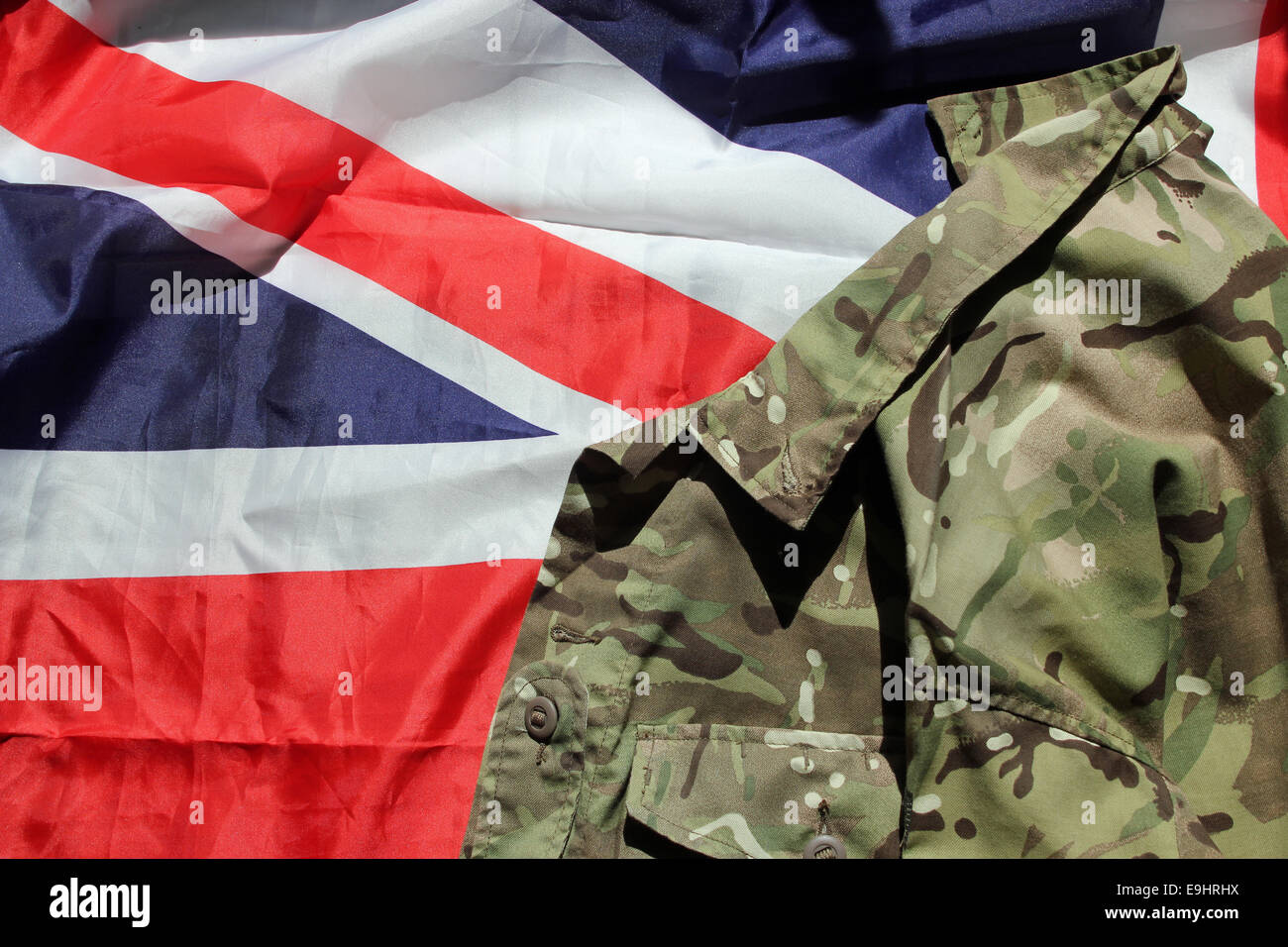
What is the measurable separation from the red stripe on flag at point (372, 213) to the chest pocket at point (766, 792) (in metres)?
0.46

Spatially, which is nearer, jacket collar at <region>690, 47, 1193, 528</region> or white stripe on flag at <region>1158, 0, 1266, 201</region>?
jacket collar at <region>690, 47, 1193, 528</region>

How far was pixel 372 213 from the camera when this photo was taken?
1.25 metres

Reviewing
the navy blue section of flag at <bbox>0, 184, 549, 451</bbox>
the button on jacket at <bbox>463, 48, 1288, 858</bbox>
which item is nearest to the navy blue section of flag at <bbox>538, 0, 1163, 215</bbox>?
the button on jacket at <bbox>463, 48, 1288, 858</bbox>

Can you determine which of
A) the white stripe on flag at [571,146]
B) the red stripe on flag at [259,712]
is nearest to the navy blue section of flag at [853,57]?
the white stripe on flag at [571,146]

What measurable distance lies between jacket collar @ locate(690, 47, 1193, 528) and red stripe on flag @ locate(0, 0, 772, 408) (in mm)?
216

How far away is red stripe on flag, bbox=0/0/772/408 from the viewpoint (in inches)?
47.2

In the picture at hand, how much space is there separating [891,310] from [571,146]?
55 centimetres

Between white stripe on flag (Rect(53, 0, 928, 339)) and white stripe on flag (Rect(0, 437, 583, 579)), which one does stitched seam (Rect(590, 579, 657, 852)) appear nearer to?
white stripe on flag (Rect(0, 437, 583, 579))

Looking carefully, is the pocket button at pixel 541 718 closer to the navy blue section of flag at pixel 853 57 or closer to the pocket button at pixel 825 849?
the pocket button at pixel 825 849

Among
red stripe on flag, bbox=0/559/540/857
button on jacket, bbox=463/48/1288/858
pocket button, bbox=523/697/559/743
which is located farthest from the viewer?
red stripe on flag, bbox=0/559/540/857

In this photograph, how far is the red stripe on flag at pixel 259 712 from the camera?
111 centimetres

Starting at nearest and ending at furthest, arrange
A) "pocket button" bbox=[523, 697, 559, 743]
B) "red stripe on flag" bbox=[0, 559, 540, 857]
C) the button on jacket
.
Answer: the button on jacket, "pocket button" bbox=[523, 697, 559, 743], "red stripe on flag" bbox=[0, 559, 540, 857]

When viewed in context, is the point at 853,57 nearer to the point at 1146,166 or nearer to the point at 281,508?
the point at 1146,166
